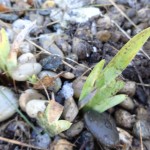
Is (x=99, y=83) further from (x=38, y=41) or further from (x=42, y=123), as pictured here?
(x=38, y=41)

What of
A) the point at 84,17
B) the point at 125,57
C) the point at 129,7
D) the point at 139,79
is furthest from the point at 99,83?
the point at 129,7

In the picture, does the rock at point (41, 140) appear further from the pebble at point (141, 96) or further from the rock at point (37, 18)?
the rock at point (37, 18)

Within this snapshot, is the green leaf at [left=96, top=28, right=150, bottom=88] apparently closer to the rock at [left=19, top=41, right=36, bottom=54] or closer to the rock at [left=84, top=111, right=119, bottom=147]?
the rock at [left=84, top=111, right=119, bottom=147]

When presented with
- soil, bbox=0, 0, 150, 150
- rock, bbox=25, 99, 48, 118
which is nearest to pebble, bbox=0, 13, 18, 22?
soil, bbox=0, 0, 150, 150

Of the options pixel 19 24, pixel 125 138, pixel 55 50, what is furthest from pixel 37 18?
pixel 125 138

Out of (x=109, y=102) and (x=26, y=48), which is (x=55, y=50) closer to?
(x=26, y=48)

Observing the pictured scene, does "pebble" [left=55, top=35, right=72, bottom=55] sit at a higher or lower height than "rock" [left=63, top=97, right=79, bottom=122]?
higher

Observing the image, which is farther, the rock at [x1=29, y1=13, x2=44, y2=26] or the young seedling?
the rock at [x1=29, y1=13, x2=44, y2=26]
